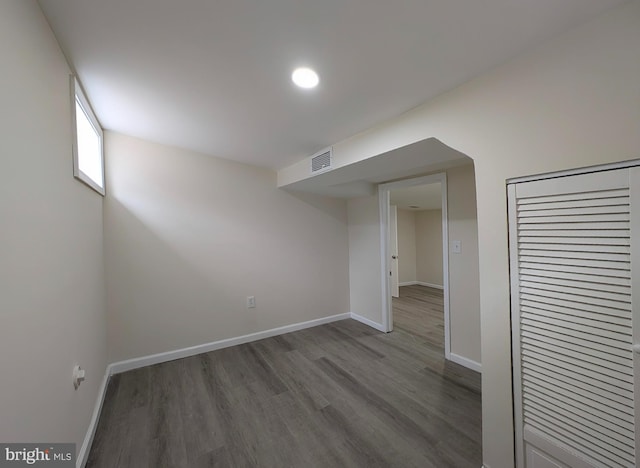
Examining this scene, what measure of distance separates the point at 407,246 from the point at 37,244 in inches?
268

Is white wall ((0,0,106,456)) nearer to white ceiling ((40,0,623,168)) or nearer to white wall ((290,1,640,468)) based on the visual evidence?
white ceiling ((40,0,623,168))

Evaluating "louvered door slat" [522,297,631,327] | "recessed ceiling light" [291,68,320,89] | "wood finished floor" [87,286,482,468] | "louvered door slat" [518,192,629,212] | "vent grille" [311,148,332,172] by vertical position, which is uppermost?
"recessed ceiling light" [291,68,320,89]

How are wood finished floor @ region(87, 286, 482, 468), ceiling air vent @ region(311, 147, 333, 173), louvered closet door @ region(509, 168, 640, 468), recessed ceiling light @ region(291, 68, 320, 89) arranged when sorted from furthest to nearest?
ceiling air vent @ region(311, 147, 333, 173)
wood finished floor @ region(87, 286, 482, 468)
recessed ceiling light @ region(291, 68, 320, 89)
louvered closet door @ region(509, 168, 640, 468)

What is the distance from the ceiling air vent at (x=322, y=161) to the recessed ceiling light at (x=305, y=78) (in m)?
0.89

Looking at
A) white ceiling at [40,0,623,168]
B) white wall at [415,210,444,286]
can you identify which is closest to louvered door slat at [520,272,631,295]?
white ceiling at [40,0,623,168]

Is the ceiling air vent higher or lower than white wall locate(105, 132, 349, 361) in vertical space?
higher

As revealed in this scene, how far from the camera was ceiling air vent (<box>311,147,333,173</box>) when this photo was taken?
243 cm


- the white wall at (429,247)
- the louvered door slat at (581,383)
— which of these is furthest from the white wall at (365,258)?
the white wall at (429,247)

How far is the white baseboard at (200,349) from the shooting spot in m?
2.52

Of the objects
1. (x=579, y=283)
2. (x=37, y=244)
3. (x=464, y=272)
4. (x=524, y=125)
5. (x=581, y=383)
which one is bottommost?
(x=581, y=383)

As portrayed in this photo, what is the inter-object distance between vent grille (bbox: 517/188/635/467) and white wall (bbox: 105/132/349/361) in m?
2.72

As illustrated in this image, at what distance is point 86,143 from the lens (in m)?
1.97

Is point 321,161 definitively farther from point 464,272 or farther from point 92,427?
point 92,427

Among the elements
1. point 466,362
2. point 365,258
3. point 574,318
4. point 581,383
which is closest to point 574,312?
point 574,318
